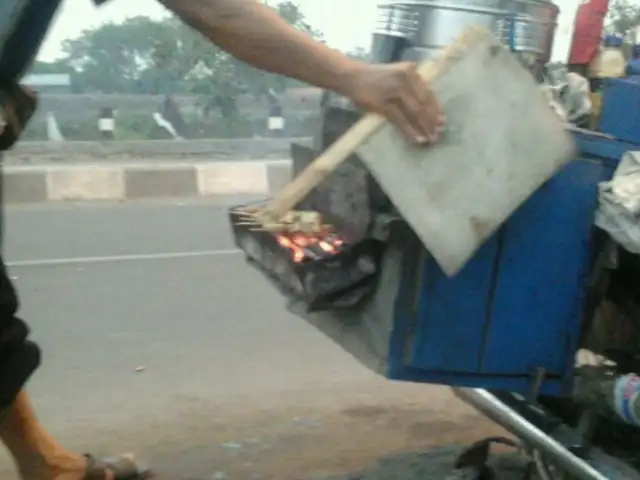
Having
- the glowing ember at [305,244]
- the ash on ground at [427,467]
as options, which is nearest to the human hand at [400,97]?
the glowing ember at [305,244]

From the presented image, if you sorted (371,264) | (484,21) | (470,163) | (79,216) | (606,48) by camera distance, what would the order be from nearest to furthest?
(470,163)
(371,264)
(484,21)
(606,48)
(79,216)

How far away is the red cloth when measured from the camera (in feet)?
9.70

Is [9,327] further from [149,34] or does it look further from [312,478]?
[149,34]

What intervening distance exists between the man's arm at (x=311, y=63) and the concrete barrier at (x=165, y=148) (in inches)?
337

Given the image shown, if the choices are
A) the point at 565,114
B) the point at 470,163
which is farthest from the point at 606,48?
the point at 470,163

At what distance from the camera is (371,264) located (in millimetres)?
2361

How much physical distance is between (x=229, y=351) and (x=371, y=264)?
2.76 metres

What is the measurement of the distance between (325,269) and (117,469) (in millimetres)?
1315

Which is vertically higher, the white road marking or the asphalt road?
the asphalt road

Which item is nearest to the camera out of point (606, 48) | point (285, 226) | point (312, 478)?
point (285, 226)

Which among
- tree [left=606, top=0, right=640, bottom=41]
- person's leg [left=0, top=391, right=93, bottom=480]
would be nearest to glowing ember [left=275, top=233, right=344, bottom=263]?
person's leg [left=0, top=391, right=93, bottom=480]

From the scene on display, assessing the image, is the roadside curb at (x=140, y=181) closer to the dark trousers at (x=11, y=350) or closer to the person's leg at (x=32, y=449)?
the person's leg at (x=32, y=449)

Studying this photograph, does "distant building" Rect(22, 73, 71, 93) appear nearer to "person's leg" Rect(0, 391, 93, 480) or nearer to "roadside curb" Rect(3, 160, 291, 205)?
"roadside curb" Rect(3, 160, 291, 205)

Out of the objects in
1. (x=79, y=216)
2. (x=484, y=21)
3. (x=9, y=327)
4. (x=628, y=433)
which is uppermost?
(x=484, y=21)
